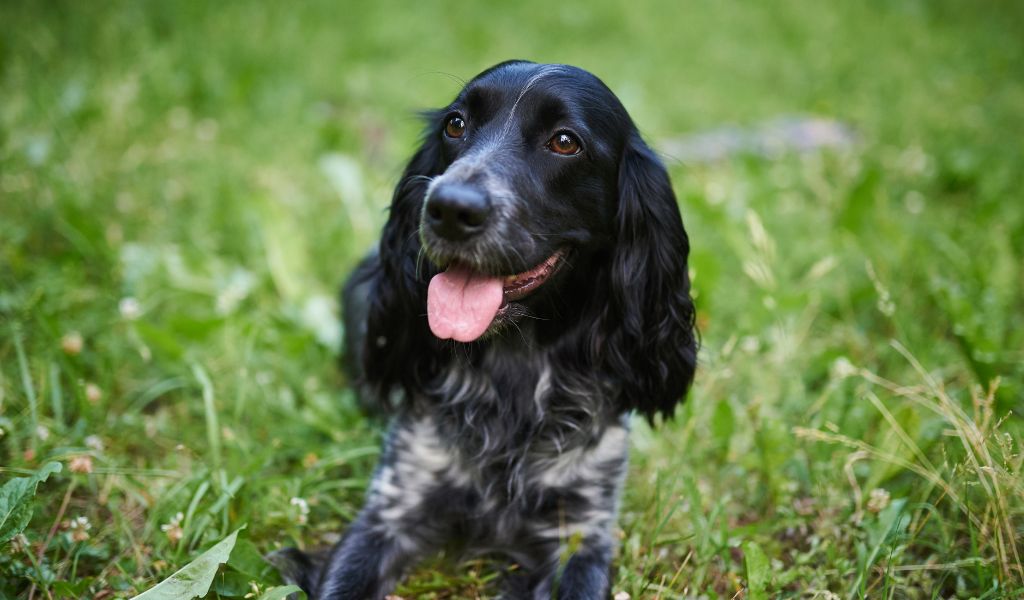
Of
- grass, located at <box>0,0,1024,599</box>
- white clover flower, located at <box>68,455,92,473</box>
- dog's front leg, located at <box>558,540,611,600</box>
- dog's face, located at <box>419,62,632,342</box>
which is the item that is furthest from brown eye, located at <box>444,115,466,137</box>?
white clover flower, located at <box>68,455,92,473</box>

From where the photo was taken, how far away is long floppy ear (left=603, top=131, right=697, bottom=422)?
245 centimetres

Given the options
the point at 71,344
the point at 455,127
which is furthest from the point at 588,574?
the point at 71,344

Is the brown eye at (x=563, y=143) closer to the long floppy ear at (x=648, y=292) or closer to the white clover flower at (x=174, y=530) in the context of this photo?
the long floppy ear at (x=648, y=292)

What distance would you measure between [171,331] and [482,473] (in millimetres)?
1571

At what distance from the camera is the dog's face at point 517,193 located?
2.08 m

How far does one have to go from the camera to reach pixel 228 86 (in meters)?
5.54

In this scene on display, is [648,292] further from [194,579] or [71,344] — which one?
[71,344]

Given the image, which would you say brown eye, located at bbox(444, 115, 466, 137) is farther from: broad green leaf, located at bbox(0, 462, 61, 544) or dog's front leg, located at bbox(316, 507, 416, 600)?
broad green leaf, located at bbox(0, 462, 61, 544)

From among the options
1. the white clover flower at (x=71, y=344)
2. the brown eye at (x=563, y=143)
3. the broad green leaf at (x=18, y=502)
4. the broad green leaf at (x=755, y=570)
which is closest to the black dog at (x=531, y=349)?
the brown eye at (x=563, y=143)

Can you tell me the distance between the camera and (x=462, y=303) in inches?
86.0

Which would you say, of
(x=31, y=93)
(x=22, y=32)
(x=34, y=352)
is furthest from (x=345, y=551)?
(x=22, y=32)

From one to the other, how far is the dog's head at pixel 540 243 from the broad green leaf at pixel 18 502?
1085 mm

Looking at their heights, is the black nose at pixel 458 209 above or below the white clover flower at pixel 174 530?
above

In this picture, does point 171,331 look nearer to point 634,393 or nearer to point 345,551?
point 345,551
